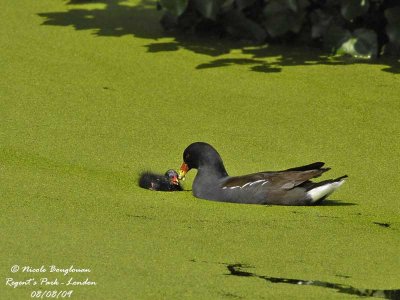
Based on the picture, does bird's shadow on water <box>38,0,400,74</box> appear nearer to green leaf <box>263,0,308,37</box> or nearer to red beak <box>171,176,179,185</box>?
green leaf <box>263,0,308,37</box>

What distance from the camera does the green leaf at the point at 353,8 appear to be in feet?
32.2

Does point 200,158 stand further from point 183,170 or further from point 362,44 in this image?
point 362,44

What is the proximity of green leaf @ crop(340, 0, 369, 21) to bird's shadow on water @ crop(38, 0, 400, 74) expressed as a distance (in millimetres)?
342

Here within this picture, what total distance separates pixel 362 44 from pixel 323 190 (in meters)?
3.07

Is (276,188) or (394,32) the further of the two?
A: (394,32)

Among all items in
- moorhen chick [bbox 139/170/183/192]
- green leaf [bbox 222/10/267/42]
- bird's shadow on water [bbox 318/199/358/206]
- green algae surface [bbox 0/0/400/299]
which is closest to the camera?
green algae surface [bbox 0/0/400/299]

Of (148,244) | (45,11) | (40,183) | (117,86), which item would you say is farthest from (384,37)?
(148,244)

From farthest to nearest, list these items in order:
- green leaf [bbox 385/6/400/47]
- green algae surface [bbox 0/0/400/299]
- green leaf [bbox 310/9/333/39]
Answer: green leaf [bbox 310/9/333/39]
green leaf [bbox 385/6/400/47]
green algae surface [bbox 0/0/400/299]

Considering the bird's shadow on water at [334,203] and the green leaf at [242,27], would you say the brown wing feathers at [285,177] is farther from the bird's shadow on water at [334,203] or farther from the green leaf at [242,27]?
the green leaf at [242,27]

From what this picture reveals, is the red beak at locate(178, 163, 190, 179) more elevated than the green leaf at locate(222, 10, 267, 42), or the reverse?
the green leaf at locate(222, 10, 267, 42)

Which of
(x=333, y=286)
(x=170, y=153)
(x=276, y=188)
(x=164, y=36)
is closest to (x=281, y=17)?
(x=164, y=36)

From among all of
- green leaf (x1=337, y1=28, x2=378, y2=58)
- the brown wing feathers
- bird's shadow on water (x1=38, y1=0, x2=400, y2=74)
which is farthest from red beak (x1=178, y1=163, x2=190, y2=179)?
green leaf (x1=337, y1=28, x2=378, y2=58)

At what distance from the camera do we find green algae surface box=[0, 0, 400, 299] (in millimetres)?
5992

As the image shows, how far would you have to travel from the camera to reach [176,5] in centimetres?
1002
